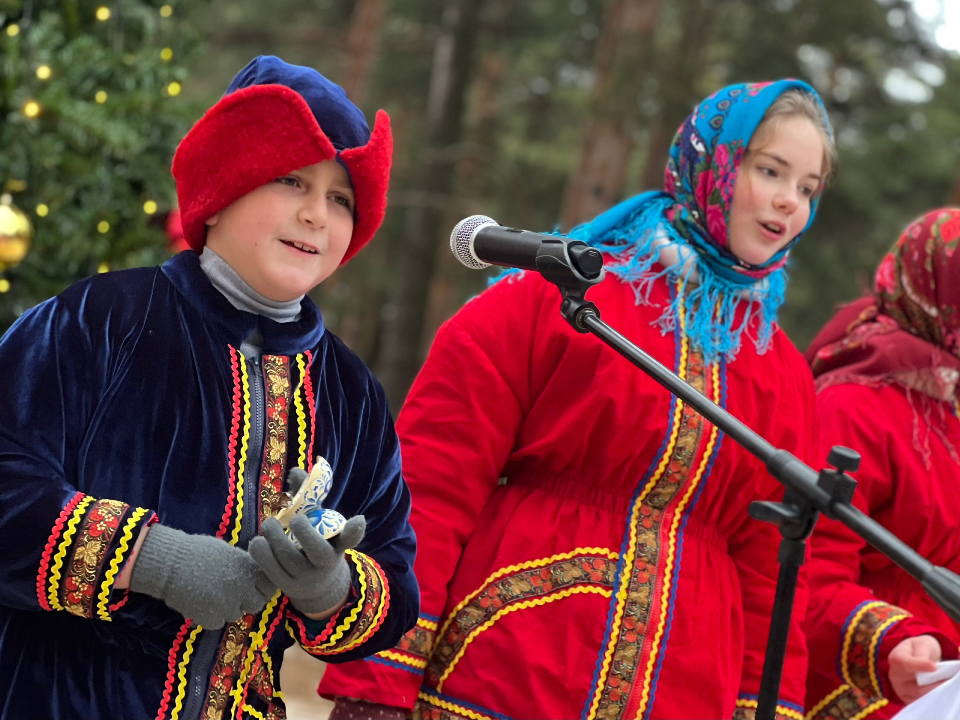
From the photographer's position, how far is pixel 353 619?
2.04m

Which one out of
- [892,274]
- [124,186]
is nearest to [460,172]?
[124,186]

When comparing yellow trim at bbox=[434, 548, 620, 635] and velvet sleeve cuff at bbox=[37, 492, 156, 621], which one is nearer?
velvet sleeve cuff at bbox=[37, 492, 156, 621]

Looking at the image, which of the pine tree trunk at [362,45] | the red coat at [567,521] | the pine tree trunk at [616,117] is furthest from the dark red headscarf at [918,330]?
the pine tree trunk at [362,45]

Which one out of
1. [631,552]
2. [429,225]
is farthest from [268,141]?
[429,225]

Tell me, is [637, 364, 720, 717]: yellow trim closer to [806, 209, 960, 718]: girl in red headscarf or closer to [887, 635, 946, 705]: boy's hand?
[806, 209, 960, 718]: girl in red headscarf

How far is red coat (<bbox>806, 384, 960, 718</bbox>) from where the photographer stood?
10.4ft

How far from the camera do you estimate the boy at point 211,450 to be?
5.82 ft

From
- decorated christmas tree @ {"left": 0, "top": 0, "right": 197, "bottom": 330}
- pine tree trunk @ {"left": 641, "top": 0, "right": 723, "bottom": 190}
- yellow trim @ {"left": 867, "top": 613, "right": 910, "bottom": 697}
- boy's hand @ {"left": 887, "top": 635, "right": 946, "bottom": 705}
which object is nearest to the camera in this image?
boy's hand @ {"left": 887, "top": 635, "right": 946, "bottom": 705}

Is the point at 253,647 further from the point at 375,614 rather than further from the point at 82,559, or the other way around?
the point at 82,559

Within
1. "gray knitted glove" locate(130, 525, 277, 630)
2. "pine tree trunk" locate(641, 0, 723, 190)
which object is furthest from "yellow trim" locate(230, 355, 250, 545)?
"pine tree trunk" locate(641, 0, 723, 190)

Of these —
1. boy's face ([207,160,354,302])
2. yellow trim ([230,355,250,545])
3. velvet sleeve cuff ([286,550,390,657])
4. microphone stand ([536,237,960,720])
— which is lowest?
velvet sleeve cuff ([286,550,390,657])

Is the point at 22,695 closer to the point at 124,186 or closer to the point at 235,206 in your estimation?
the point at 235,206

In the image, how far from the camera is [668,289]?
2787mm

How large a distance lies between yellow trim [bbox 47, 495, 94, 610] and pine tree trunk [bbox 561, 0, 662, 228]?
8.00 meters
